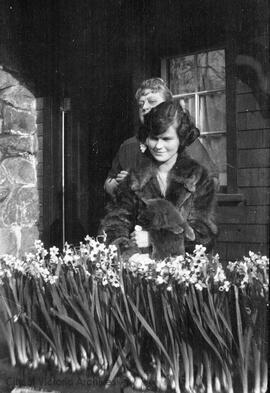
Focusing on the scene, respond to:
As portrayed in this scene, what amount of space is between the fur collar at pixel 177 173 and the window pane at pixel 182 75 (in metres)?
0.19

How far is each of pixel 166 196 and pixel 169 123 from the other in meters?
0.22

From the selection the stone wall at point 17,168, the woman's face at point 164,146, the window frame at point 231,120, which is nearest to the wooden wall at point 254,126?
the window frame at point 231,120

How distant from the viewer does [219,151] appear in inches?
59.9

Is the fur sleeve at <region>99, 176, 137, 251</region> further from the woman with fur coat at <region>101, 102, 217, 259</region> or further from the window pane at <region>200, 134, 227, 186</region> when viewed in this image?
the window pane at <region>200, 134, 227, 186</region>

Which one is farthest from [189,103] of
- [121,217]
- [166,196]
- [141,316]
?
[141,316]

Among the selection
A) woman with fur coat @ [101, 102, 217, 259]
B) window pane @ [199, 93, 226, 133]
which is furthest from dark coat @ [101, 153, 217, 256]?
window pane @ [199, 93, 226, 133]

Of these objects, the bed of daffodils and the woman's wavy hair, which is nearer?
the bed of daffodils

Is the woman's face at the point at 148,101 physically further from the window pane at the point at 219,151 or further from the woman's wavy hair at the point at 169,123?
the window pane at the point at 219,151

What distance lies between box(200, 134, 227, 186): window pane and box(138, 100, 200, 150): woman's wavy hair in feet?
0.17

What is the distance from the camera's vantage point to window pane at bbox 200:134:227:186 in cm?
151

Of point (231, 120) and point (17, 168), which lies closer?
point (231, 120)

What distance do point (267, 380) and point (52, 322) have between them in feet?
2.36

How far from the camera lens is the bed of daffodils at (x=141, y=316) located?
4.80 feet

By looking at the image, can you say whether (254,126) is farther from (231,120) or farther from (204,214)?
(204,214)
